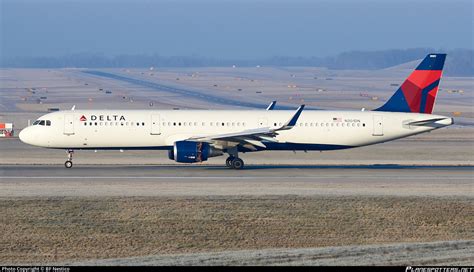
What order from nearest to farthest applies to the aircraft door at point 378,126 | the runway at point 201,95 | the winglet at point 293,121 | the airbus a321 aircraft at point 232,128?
the winglet at point 293,121 < the airbus a321 aircraft at point 232,128 < the aircraft door at point 378,126 < the runway at point 201,95

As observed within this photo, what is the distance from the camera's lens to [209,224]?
96.2 ft

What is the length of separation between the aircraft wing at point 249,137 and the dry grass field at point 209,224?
36.3ft

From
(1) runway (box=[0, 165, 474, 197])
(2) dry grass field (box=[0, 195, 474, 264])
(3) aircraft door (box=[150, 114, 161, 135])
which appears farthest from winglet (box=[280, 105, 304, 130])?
(2) dry grass field (box=[0, 195, 474, 264])

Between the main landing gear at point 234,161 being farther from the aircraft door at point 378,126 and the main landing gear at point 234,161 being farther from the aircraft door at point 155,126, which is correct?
the aircraft door at point 378,126

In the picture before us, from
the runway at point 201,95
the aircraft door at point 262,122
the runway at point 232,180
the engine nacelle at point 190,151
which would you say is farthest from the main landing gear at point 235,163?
the runway at point 201,95

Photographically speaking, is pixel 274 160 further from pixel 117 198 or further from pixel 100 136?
pixel 117 198

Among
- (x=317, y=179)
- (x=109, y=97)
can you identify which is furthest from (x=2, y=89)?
(x=317, y=179)

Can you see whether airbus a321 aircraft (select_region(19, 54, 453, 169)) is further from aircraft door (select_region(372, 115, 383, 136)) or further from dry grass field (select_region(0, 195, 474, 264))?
dry grass field (select_region(0, 195, 474, 264))

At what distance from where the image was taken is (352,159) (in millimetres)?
54344

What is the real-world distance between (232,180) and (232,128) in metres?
6.82

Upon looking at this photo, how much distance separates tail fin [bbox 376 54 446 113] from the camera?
48.6 meters

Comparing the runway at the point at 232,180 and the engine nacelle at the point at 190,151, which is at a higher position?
the engine nacelle at the point at 190,151

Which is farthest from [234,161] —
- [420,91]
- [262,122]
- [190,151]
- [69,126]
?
[420,91]

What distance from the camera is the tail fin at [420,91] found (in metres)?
48.6
